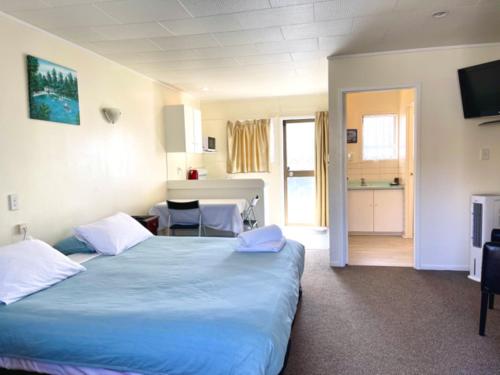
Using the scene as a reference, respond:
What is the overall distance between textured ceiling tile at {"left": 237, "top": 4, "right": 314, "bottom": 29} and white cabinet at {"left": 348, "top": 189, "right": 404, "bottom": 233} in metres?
3.53

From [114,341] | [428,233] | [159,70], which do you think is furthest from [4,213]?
[428,233]

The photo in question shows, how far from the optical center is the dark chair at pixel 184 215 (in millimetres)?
4340

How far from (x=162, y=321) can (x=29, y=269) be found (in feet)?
3.54

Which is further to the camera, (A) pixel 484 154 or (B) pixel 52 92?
(A) pixel 484 154

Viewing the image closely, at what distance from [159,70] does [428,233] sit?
374 cm

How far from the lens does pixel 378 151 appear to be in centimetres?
618

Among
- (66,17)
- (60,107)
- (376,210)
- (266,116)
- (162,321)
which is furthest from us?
(266,116)

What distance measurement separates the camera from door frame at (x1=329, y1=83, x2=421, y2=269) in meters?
3.96

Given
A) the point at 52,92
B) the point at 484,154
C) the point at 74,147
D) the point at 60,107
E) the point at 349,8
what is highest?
the point at 349,8

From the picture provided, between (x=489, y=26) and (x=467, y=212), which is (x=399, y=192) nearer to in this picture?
(x=467, y=212)

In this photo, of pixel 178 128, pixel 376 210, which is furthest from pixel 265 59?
pixel 376 210

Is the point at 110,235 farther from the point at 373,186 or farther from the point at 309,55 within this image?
the point at 373,186

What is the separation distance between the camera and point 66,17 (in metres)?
2.79

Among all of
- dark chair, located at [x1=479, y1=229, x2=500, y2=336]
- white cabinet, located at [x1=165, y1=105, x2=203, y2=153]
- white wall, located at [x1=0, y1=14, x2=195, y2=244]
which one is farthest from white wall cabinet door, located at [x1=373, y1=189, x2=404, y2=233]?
white wall, located at [x1=0, y1=14, x2=195, y2=244]
